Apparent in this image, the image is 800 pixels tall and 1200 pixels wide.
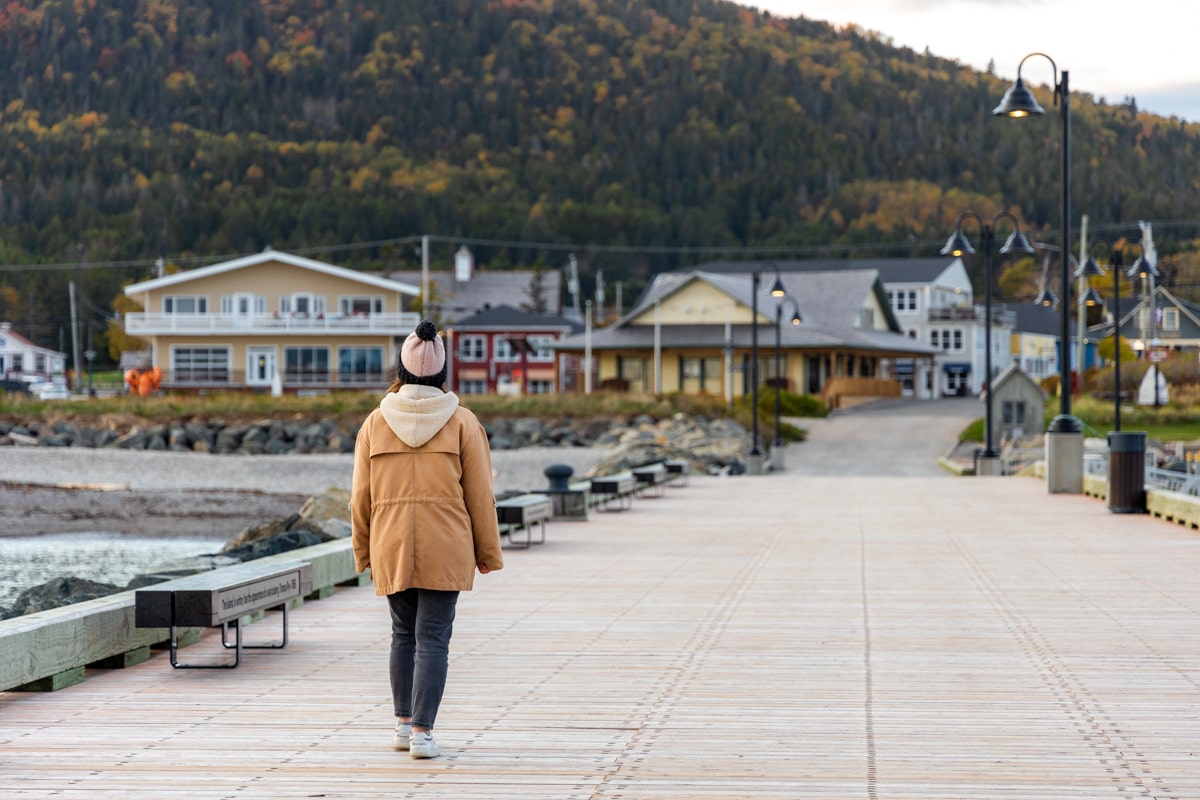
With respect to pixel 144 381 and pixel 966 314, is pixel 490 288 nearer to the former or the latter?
pixel 966 314

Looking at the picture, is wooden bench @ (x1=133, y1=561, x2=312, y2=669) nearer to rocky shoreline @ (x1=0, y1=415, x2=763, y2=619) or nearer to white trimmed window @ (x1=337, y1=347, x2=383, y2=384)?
rocky shoreline @ (x1=0, y1=415, x2=763, y2=619)

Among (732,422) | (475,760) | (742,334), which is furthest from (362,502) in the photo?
(742,334)

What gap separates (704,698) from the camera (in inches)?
332

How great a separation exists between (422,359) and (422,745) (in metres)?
1.66

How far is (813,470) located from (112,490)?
20117 millimetres

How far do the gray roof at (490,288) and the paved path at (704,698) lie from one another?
9810 cm

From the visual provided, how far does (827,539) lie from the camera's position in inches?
731

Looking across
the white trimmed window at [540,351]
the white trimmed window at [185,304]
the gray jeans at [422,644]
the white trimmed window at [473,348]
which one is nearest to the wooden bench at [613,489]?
the gray jeans at [422,644]

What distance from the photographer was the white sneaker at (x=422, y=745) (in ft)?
22.5

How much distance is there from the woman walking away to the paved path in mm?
482

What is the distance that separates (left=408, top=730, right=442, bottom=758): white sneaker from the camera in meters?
6.86

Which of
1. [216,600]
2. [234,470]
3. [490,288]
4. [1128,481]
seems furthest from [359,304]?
[216,600]

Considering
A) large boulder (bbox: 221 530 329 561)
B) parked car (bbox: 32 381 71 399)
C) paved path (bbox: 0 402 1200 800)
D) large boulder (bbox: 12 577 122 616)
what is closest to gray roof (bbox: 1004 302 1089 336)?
parked car (bbox: 32 381 71 399)

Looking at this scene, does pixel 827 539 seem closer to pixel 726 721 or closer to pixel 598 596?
pixel 598 596
